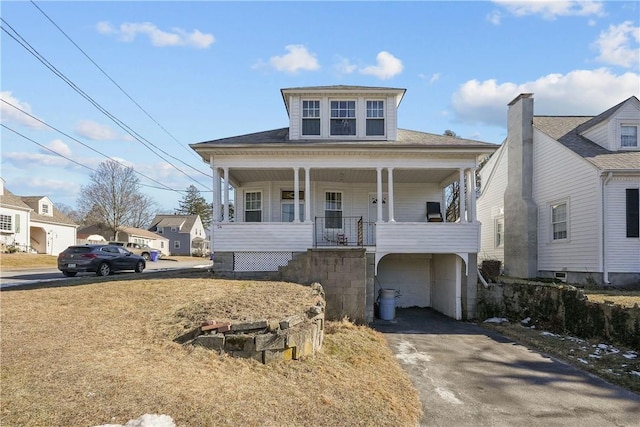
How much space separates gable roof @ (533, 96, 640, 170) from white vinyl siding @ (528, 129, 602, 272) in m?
0.31

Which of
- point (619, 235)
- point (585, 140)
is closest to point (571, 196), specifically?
point (619, 235)

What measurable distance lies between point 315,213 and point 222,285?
541cm

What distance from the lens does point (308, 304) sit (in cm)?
879

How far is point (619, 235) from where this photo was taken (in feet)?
45.0

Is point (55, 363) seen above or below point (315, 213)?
below

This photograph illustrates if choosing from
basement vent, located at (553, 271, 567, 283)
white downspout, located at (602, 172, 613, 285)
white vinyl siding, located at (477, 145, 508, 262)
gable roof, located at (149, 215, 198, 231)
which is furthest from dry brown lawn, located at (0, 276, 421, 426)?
gable roof, located at (149, 215, 198, 231)

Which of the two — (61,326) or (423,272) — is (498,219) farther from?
(61,326)

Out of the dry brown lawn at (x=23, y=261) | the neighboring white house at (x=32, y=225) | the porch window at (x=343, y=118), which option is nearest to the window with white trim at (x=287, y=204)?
the porch window at (x=343, y=118)

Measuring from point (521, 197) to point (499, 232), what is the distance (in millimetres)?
3477

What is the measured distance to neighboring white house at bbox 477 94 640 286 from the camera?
1373 cm

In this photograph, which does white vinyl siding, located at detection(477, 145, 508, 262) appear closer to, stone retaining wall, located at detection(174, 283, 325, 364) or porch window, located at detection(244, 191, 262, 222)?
porch window, located at detection(244, 191, 262, 222)

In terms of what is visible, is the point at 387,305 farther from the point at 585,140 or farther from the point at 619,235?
the point at 585,140

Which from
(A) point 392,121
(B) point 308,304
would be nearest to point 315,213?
(A) point 392,121

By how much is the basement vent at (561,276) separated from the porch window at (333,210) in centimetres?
801
